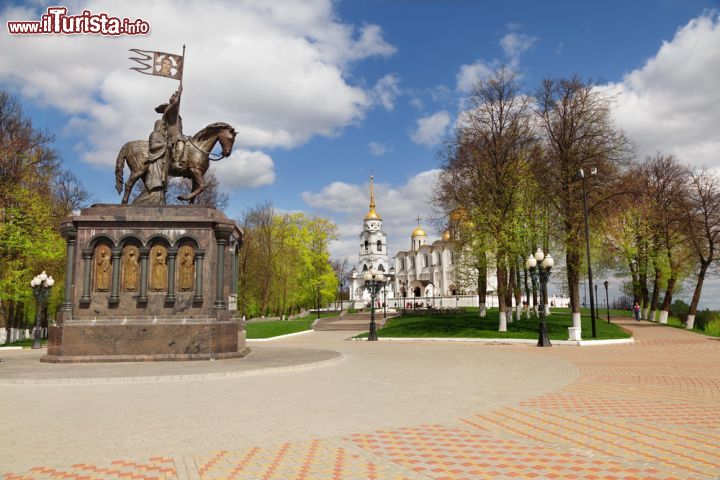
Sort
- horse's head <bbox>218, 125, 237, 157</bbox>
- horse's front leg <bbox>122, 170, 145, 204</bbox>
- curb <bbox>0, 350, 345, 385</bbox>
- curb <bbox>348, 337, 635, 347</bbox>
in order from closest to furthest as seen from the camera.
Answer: curb <bbox>0, 350, 345, 385</bbox> → horse's front leg <bbox>122, 170, 145, 204</bbox> → horse's head <bbox>218, 125, 237, 157</bbox> → curb <bbox>348, 337, 635, 347</bbox>

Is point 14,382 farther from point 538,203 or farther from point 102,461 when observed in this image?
point 538,203

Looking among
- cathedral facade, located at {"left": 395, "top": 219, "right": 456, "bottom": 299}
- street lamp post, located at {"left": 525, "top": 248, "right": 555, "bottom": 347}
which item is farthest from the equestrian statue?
cathedral facade, located at {"left": 395, "top": 219, "right": 456, "bottom": 299}

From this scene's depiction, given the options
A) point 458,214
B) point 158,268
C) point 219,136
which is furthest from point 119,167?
point 458,214

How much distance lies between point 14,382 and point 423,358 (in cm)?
1083

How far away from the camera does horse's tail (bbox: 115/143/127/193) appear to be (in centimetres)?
1664

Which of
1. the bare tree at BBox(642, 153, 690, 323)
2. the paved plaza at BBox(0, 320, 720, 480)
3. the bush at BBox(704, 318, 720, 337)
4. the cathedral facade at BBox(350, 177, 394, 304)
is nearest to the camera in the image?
the paved plaza at BBox(0, 320, 720, 480)

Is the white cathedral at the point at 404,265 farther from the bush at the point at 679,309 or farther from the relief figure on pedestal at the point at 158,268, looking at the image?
the relief figure on pedestal at the point at 158,268

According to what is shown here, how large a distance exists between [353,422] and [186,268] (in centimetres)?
988

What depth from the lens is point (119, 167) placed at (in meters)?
16.6

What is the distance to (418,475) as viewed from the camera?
5.02 meters

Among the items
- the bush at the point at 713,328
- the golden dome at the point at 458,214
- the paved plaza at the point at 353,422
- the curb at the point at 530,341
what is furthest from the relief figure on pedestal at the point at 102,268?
the bush at the point at 713,328

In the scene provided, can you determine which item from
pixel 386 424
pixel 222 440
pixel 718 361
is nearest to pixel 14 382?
pixel 222 440

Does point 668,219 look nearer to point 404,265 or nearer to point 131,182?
point 131,182

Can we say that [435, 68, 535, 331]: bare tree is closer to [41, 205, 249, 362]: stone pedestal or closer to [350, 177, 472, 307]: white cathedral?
[41, 205, 249, 362]: stone pedestal
